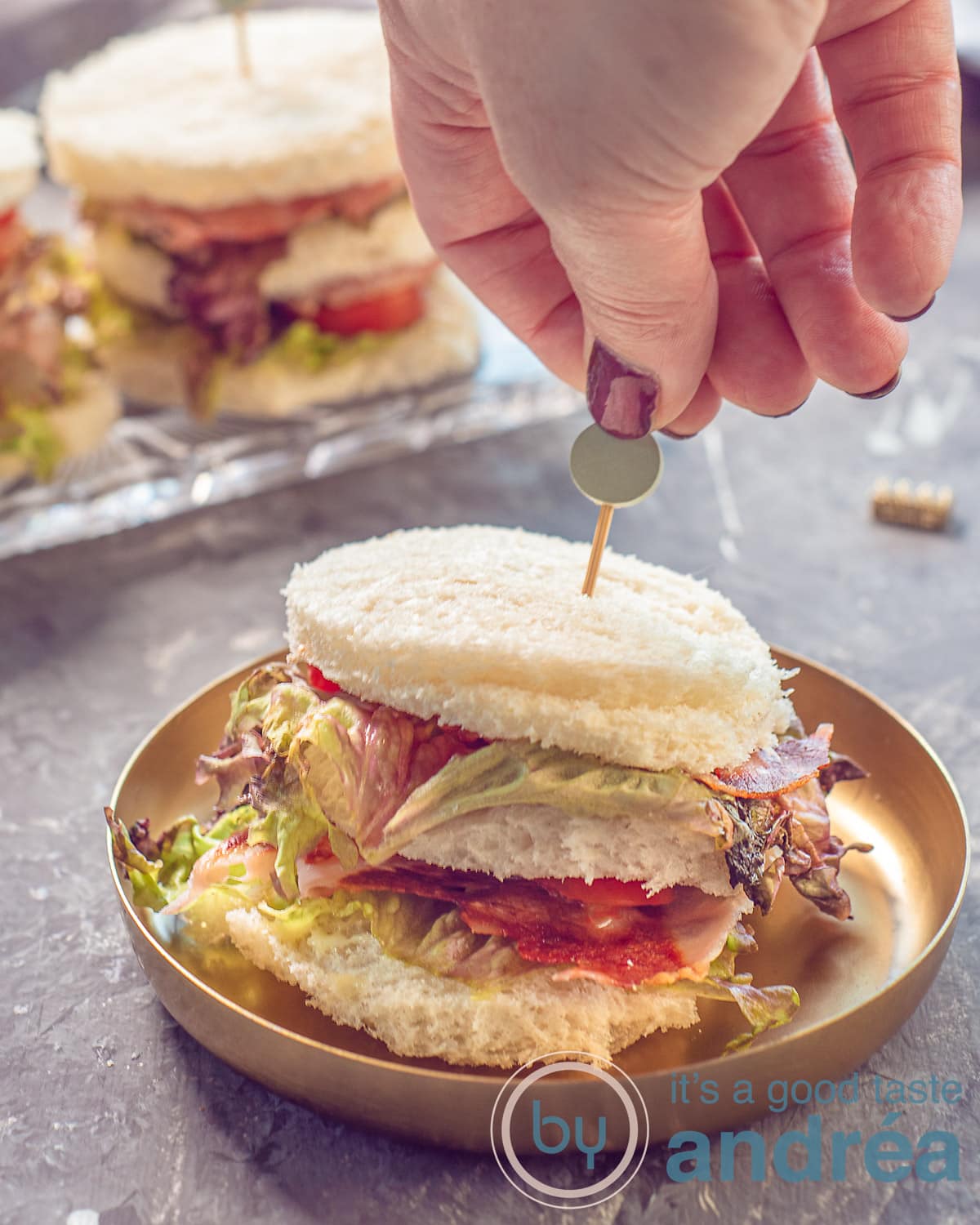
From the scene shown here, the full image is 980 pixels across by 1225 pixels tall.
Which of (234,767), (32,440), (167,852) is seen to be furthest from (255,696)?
(32,440)

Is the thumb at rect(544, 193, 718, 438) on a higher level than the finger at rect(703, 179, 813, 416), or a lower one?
higher

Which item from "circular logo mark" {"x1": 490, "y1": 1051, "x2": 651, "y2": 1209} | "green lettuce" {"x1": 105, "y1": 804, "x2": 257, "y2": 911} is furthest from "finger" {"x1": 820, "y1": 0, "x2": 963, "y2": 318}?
"green lettuce" {"x1": 105, "y1": 804, "x2": 257, "y2": 911}

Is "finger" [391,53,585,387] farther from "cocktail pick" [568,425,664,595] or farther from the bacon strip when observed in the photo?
the bacon strip

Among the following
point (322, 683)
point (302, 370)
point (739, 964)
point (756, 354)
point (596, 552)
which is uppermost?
point (756, 354)

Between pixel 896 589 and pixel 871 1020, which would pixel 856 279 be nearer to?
pixel 871 1020

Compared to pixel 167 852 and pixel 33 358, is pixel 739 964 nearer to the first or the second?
pixel 167 852
